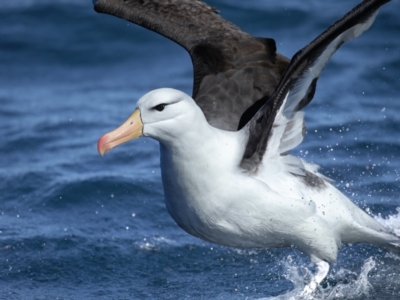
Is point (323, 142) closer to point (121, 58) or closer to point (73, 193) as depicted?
point (73, 193)

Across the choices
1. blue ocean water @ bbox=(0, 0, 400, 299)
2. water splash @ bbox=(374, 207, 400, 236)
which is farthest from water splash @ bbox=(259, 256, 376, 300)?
water splash @ bbox=(374, 207, 400, 236)

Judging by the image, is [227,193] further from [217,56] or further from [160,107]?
[217,56]

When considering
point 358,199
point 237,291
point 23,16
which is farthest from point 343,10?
point 237,291

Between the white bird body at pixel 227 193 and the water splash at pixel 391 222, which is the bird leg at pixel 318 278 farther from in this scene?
the water splash at pixel 391 222

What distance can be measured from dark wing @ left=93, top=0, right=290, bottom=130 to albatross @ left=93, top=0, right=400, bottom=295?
0.02 m

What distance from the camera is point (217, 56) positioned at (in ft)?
26.3

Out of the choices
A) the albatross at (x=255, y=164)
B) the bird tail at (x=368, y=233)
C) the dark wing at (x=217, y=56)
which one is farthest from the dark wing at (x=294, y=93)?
the bird tail at (x=368, y=233)

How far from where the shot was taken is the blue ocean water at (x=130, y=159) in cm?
780

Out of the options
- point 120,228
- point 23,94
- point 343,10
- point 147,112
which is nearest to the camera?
point 147,112

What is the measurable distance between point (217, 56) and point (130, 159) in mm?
3271

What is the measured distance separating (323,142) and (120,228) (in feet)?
10.7

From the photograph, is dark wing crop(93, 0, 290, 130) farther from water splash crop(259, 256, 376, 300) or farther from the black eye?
water splash crop(259, 256, 376, 300)

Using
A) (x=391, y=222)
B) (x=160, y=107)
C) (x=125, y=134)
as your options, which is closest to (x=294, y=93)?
(x=160, y=107)

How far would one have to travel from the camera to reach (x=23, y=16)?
50.2 ft
